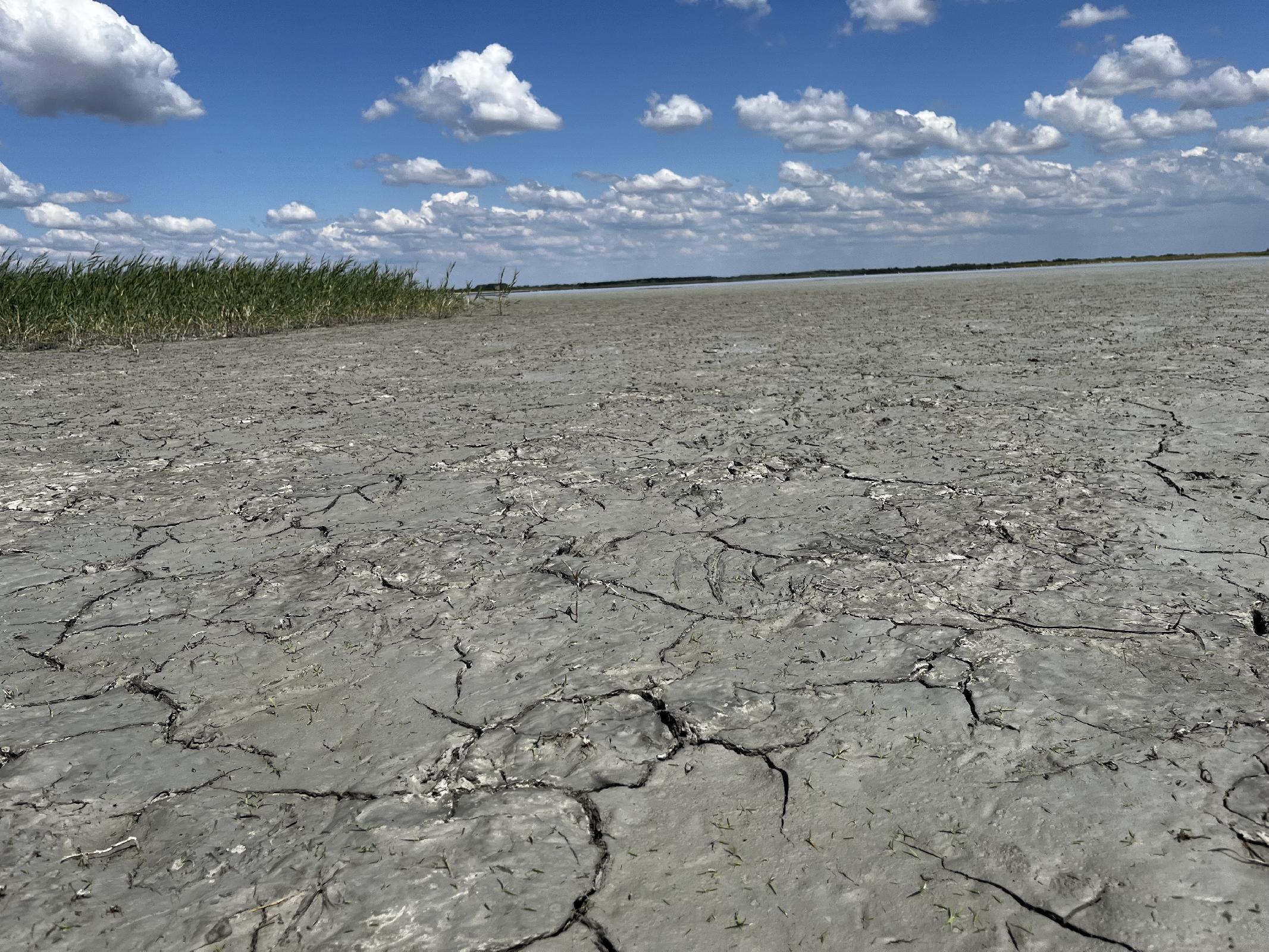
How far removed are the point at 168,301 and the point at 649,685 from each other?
29.0ft

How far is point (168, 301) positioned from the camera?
8922mm

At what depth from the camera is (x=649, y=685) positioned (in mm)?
1590

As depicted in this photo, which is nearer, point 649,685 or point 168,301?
point 649,685

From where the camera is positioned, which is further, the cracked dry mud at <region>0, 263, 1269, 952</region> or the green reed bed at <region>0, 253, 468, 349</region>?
the green reed bed at <region>0, 253, 468, 349</region>

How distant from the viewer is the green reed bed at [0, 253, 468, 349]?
8.39 m

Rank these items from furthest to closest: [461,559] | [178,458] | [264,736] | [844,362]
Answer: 1. [844,362]
2. [178,458]
3. [461,559]
4. [264,736]

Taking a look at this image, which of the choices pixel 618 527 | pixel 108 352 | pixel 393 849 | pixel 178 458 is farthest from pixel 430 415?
pixel 108 352

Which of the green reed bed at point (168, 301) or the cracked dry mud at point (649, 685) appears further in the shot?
the green reed bed at point (168, 301)

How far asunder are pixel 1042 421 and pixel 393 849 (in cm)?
303

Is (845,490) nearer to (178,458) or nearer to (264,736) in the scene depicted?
(264,736)

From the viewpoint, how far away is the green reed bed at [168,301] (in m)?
8.39

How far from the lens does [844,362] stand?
544cm

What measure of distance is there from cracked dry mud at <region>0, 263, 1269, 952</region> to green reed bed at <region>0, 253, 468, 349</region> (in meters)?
5.61

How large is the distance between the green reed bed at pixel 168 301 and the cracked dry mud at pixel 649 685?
5.61 metres
